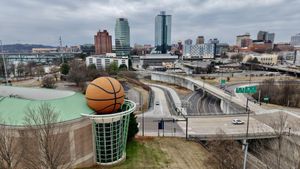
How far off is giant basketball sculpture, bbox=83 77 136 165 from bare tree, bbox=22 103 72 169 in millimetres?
A: 3431

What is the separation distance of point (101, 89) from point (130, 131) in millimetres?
10394

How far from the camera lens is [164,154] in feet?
89.1

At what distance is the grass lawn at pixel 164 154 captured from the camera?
79.3ft

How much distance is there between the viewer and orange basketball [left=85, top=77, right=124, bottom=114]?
73.3 ft

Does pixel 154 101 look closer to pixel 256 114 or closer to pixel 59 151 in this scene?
pixel 256 114

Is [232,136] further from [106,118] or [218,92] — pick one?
[218,92]

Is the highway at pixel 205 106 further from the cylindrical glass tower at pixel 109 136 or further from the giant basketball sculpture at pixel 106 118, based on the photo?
the giant basketball sculpture at pixel 106 118

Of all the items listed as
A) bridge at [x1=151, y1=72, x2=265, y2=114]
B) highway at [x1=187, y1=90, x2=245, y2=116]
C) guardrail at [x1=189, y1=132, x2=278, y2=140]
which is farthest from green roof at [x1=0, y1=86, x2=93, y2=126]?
bridge at [x1=151, y1=72, x2=265, y2=114]

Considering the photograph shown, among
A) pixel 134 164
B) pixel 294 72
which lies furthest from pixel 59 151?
pixel 294 72

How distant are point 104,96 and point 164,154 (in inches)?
457

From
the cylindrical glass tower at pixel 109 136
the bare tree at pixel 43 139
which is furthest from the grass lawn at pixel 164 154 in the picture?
the bare tree at pixel 43 139

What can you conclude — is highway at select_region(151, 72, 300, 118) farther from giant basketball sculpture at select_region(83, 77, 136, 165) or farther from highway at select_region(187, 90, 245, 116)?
giant basketball sculpture at select_region(83, 77, 136, 165)

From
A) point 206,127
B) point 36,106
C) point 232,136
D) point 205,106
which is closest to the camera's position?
point 36,106

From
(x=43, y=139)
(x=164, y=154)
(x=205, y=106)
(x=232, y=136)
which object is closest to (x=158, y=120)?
(x=232, y=136)
